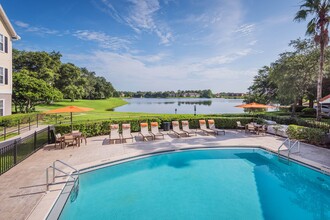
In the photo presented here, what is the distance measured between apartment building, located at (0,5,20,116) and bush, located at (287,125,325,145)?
21657 mm

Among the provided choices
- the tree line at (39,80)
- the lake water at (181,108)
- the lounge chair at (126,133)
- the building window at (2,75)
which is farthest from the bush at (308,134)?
the tree line at (39,80)

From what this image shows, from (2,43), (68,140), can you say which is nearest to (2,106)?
(2,43)

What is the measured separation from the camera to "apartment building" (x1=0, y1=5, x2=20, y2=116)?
50.1 ft

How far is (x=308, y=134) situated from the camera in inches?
433

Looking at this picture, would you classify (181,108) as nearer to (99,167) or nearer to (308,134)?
(308,134)

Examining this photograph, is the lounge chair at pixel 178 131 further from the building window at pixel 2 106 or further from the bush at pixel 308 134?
the building window at pixel 2 106

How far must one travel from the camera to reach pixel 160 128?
15148 millimetres

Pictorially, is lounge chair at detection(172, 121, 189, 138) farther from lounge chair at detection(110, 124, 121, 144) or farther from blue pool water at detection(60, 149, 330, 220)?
lounge chair at detection(110, 124, 121, 144)

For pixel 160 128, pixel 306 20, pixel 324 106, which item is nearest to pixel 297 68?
pixel 306 20

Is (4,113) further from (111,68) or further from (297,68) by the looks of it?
(297,68)

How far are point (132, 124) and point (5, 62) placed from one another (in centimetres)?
1221

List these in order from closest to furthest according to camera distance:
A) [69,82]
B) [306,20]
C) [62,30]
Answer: [306,20], [62,30], [69,82]

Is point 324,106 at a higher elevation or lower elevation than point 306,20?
lower

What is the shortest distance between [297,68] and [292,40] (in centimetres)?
322
